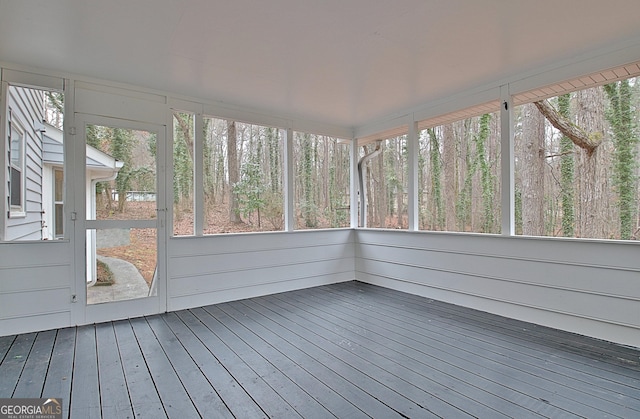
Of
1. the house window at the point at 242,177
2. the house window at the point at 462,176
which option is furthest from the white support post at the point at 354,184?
the house window at the point at 242,177

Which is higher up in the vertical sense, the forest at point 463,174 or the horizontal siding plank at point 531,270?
the forest at point 463,174

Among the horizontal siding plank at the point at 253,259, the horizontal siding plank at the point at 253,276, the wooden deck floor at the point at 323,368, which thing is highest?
the horizontal siding plank at the point at 253,259

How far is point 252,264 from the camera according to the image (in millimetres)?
4418

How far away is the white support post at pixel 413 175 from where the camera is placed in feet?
14.9

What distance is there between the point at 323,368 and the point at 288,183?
2.95 m

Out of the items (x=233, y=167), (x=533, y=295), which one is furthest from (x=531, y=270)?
(x=233, y=167)

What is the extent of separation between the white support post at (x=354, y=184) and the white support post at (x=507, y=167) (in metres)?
2.49

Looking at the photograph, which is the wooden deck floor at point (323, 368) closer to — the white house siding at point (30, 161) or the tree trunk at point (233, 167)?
the white house siding at point (30, 161)

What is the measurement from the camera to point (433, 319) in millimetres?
3482

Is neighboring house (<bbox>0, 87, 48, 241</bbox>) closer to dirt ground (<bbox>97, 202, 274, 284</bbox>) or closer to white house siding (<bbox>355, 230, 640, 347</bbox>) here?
dirt ground (<bbox>97, 202, 274, 284</bbox>)

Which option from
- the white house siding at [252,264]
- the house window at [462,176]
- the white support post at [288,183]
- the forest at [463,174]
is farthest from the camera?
the house window at [462,176]

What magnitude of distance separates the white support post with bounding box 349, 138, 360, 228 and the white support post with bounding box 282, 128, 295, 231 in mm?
1245

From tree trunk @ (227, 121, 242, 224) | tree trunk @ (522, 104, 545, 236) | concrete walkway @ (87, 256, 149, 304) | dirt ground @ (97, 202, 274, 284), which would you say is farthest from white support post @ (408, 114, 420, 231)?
concrete walkway @ (87, 256, 149, 304)

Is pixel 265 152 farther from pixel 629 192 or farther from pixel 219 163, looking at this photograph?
pixel 629 192
